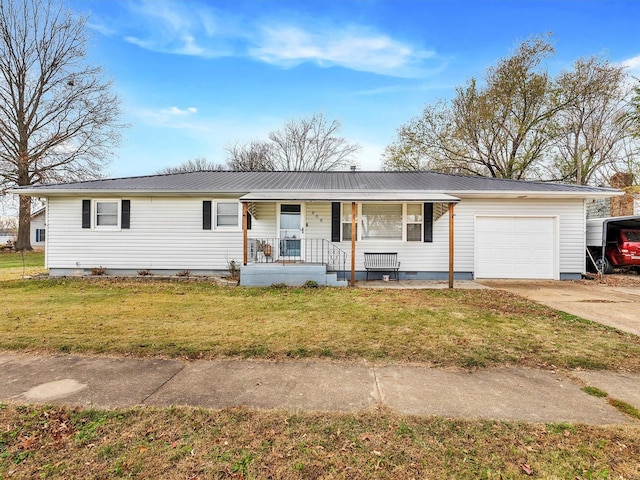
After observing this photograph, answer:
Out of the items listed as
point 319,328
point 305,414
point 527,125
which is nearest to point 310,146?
point 527,125

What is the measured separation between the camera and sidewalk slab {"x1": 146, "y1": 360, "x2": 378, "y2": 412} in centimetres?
261

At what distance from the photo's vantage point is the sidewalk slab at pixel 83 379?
267cm

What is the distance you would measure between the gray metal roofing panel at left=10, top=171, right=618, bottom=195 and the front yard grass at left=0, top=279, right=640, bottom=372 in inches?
139

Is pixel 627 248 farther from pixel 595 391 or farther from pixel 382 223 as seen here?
pixel 595 391

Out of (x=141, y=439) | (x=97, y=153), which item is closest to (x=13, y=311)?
(x=141, y=439)

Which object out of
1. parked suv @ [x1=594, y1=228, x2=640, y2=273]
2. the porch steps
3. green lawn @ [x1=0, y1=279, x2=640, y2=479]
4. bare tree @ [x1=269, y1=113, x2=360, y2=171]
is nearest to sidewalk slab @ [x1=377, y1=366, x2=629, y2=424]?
green lawn @ [x1=0, y1=279, x2=640, y2=479]

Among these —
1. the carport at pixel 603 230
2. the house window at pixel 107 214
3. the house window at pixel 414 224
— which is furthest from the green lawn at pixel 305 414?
the carport at pixel 603 230

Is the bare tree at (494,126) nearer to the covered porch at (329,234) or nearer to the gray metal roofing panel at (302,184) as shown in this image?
the gray metal roofing panel at (302,184)

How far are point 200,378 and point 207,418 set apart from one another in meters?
0.79

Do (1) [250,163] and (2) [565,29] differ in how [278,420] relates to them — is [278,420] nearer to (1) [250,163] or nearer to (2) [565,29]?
(2) [565,29]

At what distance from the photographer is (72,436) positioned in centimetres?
214

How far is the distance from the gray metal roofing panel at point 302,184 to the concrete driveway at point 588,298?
2809 millimetres

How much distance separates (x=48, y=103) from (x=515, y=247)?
27095 mm

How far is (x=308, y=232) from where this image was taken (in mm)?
10102
